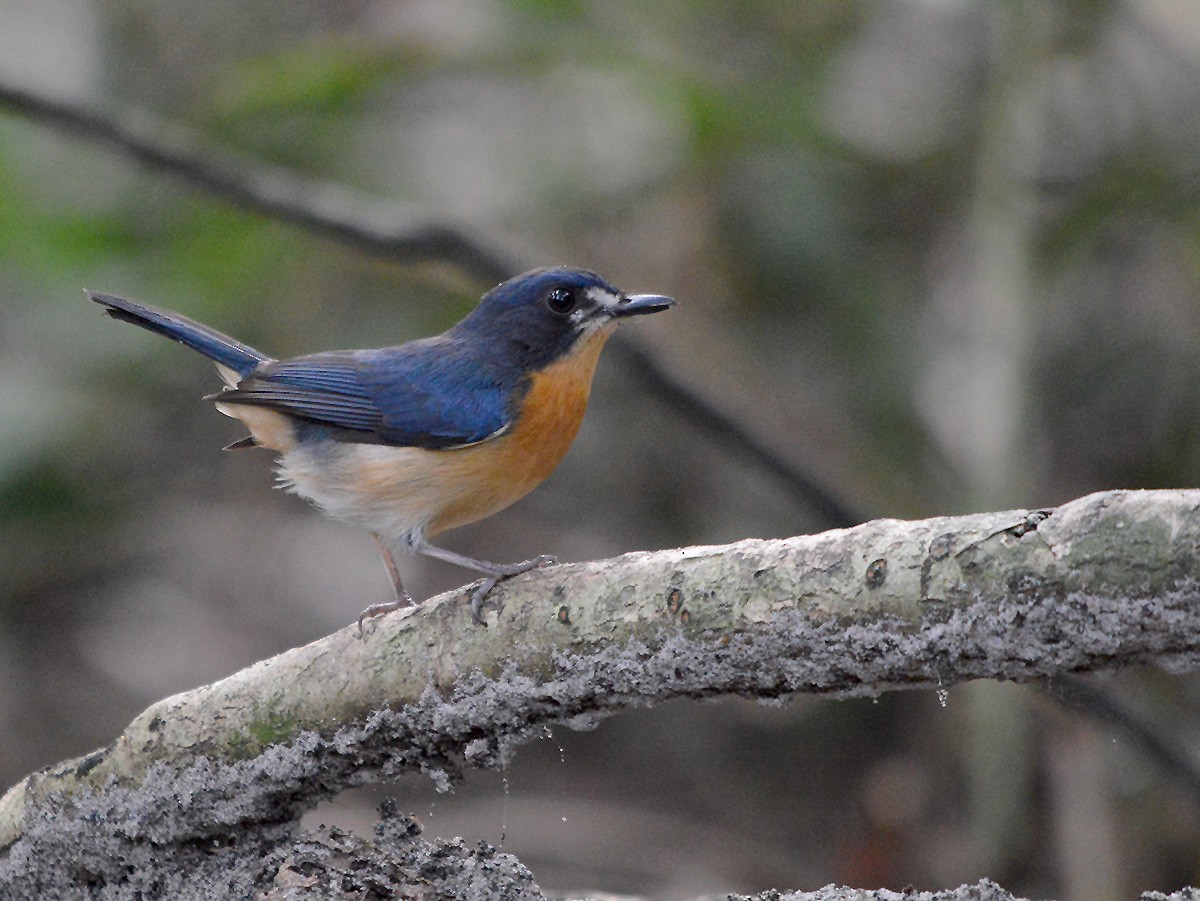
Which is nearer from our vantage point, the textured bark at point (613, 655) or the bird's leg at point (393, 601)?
the textured bark at point (613, 655)

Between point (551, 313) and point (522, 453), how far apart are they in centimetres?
53

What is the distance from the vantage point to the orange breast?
4.14m

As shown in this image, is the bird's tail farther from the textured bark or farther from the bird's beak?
the textured bark

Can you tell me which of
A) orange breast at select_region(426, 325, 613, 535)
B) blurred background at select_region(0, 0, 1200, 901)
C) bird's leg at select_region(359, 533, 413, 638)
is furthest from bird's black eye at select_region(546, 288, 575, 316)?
bird's leg at select_region(359, 533, 413, 638)

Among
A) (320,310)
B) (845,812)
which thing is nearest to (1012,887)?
(845,812)

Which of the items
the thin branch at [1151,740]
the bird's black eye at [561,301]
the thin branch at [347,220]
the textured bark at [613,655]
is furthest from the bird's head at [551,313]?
the thin branch at [1151,740]

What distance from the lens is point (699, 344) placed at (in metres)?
7.08

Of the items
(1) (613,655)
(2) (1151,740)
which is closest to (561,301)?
(1) (613,655)

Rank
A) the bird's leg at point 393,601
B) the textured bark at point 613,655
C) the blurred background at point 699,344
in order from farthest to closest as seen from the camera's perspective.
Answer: the blurred background at point 699,344 < the bird's leg at point 393,601 < the textured bark at point 613,655

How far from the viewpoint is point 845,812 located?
627cm

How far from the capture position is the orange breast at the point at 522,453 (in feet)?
13.6

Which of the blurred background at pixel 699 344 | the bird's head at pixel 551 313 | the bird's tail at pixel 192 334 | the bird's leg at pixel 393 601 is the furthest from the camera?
the blurred background at pixel 699 344

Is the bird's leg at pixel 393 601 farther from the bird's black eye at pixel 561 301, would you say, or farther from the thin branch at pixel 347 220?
the thin branch at pixel 347 220

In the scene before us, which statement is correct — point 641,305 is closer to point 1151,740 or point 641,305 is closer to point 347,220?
point 347,220
